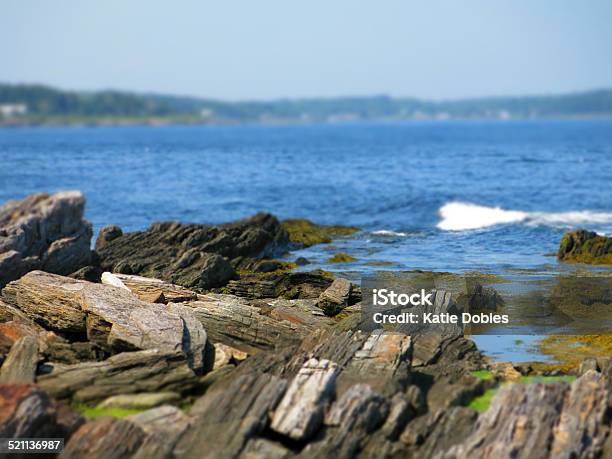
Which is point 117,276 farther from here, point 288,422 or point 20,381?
point 288,422

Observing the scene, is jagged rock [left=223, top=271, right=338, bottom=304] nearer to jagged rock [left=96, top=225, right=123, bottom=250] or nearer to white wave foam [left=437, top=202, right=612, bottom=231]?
jagged rock [left=96, top=225, right=123, bottom=250]

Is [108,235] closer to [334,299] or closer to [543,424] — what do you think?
[334,299]

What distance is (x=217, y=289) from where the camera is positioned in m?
23.8

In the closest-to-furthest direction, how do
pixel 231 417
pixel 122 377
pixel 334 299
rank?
1. pixel 231 417
2. pixel 122 377
3. pixel 334 299

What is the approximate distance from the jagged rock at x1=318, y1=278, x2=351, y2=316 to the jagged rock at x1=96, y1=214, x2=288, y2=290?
4.10 meters

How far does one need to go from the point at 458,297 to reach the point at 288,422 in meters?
9.58

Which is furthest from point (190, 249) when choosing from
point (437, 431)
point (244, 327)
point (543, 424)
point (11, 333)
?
point (543, 424)

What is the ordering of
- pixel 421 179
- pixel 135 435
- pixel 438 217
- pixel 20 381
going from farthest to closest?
pixel 421 179 < pixel 438 217 < pixel 20 381 < pixel 135 435

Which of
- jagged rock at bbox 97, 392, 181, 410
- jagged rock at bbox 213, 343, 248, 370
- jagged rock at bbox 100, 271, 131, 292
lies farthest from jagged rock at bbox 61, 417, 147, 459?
jagged rock at bbox 100, 271, 131, 292

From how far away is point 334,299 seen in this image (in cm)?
2097

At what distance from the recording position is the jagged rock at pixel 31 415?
11.9 m

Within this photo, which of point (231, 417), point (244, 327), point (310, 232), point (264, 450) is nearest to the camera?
point (264, 450)

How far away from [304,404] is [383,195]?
4447cm

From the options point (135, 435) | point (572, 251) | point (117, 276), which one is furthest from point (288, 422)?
point (572, 251)
